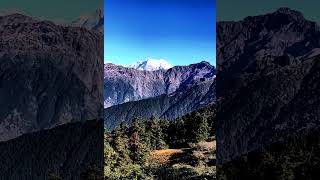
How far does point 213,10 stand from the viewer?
1094cm

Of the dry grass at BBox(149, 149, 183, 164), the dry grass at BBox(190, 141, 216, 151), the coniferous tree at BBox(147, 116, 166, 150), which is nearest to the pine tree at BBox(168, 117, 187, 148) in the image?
the coniferous tree at BBox(147, 116, 166, 150)

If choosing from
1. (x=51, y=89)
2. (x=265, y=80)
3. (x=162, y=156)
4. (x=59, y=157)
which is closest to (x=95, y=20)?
(x=51, y=89)

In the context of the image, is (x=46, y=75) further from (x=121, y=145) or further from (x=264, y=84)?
(x=264, y=84)

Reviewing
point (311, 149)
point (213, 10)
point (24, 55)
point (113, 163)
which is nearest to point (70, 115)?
point (24, 55)

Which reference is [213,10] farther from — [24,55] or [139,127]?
[139,127]

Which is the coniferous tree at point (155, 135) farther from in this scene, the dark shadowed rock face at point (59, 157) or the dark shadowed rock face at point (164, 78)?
the dark shadowed rock face at point (59, 157)

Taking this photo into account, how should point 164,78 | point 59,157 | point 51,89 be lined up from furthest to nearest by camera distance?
1. point 164,78
2. point 51,89
3. point 59,157

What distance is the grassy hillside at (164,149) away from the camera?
11.2 m

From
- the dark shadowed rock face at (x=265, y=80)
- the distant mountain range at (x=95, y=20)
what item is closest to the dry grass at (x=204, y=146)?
the dark shadowed rock face at (x=265, y=80)

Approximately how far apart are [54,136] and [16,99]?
3.40ft

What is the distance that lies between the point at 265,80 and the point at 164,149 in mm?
3897

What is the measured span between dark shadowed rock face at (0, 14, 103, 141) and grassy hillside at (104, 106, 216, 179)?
1.92 m

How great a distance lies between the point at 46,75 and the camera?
10.4 m

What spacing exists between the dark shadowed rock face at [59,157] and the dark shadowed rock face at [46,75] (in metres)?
0.39
